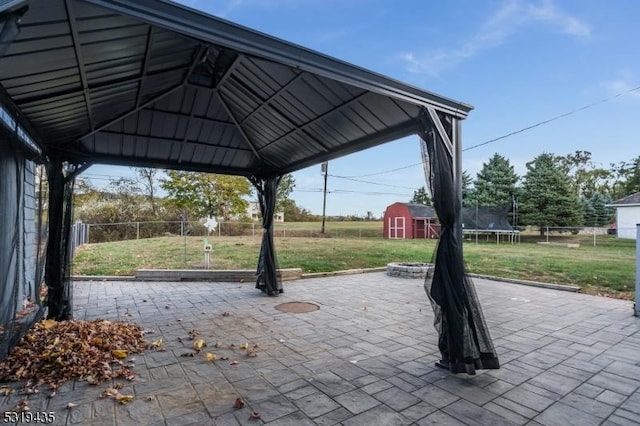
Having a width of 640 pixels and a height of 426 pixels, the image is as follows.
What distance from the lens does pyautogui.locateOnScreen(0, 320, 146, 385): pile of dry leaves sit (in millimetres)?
2848

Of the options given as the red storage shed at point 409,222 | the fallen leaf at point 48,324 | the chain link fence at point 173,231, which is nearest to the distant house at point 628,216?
the red storage shed at point 409,222

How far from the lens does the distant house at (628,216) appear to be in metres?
19.6

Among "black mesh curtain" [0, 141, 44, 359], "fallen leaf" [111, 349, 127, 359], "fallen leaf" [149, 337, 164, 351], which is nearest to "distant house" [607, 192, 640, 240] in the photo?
"fallen leaf" [149, 337, 164, 351]

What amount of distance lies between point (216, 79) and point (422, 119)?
8.81 feet

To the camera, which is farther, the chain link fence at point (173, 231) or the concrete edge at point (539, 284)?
the chain link fence at point (173, 231)

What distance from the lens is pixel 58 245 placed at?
4562 millimetres

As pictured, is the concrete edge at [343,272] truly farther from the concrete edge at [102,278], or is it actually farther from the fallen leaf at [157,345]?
the fallen leaf at [157,345]

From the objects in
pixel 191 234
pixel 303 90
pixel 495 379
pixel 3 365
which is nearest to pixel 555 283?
pixel 495 379

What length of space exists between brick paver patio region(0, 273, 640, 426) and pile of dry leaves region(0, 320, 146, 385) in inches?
7.5

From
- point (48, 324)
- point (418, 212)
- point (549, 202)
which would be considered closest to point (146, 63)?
point (48, 324)

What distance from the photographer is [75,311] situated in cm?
498

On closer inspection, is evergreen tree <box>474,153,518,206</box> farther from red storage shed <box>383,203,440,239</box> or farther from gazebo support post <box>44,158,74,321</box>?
gazebo support post <box>44,158,74,321</box>

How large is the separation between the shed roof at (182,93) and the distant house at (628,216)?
23.4 m

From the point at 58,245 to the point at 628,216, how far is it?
2750 centimetres
